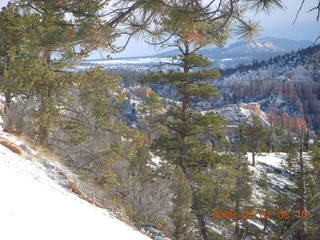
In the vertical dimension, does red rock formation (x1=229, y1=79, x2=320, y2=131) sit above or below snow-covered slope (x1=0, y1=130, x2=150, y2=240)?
below

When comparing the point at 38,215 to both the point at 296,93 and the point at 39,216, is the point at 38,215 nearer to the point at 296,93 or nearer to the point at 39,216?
the point at 39,216

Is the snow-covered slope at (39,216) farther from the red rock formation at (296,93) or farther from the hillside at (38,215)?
the red rock formation at (296,93)

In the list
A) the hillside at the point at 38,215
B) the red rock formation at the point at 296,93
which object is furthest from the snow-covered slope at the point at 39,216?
the red rock formation at the point at 296,93

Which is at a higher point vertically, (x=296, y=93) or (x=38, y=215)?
(x=38, y=215)

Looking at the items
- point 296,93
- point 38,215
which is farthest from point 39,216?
point 296,93

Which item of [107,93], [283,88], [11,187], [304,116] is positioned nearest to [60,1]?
[11,187]

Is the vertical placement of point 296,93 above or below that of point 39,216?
below

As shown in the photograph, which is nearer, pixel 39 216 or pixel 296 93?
pixel 39 216

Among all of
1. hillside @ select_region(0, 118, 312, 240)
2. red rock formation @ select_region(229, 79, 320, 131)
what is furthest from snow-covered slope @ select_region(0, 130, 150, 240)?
red rock formation @ select_region(229, 79, 320, 131)

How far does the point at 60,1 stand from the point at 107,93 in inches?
297

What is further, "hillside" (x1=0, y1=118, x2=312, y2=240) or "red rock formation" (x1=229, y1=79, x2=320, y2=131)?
"red rock formation" (x1=229, y1=79, x2=320, y2=131)

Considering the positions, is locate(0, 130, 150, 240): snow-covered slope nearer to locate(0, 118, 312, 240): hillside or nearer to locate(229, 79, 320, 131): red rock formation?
locate(0, 118, 312, 240): hillside

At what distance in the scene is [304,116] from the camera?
372 ft

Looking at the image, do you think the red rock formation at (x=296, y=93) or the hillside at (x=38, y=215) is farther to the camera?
the red rock formation at (x=296, y=93)
